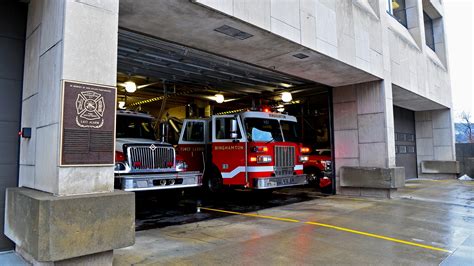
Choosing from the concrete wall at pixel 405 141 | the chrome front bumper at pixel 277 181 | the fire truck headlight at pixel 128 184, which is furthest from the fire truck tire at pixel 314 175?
the fire truck headlight at pixel 128 184

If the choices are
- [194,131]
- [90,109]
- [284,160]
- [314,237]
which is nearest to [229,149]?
[284,160]

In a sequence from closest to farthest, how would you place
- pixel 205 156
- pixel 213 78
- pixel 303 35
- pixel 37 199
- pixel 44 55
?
pixel 37 199, pixel 44 55, pixel 303 35, pixel 205 156, pixel 213 78

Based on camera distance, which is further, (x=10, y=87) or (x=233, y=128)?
(x=233, y=128)

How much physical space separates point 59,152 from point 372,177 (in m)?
10.1

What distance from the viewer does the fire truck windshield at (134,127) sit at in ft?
29.5

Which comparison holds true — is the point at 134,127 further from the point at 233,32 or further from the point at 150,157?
the point at 233,32

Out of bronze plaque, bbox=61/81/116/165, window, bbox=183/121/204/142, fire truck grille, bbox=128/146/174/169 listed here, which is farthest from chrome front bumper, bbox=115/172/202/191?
window, bbox=183/121/204/142

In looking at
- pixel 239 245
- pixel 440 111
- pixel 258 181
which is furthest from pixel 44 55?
pixel 440 111

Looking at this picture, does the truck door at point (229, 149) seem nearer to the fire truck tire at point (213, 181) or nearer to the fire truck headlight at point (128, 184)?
the fire truck tire at point (213, 181)

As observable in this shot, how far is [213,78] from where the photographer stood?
40.9 feet

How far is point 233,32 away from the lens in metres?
6.89

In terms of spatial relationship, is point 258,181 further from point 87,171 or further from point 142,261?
point 87,171

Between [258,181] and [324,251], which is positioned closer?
[324,251]

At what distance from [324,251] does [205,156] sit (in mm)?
6996
